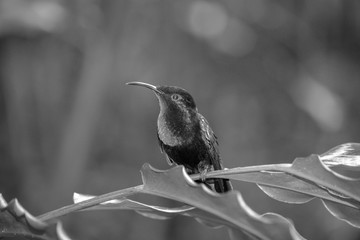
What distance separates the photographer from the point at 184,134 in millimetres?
2477

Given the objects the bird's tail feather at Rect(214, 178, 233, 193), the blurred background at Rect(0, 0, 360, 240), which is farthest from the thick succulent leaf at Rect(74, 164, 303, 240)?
the blurred background at Rect(0, 0, 360, 240)

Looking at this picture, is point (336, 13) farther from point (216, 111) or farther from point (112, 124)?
point (112, 124)

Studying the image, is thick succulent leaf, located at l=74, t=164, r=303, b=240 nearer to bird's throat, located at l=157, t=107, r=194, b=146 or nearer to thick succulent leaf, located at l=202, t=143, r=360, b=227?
thick succulent leaf, located at l=202, t=143, r=360, b=227

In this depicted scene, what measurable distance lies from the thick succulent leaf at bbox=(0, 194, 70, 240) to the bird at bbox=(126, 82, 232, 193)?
4.04 ft

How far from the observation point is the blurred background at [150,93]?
4055mm

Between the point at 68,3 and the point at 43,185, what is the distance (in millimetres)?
1276

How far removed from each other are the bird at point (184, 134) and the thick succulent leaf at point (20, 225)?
1.23 metres

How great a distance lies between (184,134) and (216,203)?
4.12 feet

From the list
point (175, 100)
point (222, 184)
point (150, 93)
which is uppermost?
point (175, 100)

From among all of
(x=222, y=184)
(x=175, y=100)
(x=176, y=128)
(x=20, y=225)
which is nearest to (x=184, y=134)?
(x=176, y=128)

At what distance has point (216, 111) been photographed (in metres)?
4.93

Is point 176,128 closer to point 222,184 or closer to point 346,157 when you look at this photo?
point 222,184

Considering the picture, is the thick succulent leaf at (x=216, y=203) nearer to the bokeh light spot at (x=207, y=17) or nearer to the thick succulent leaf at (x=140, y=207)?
the thick succulent leaf at (x=140, y=207)

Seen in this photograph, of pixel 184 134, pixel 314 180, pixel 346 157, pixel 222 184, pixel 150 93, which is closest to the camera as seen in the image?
pixel 314 180
